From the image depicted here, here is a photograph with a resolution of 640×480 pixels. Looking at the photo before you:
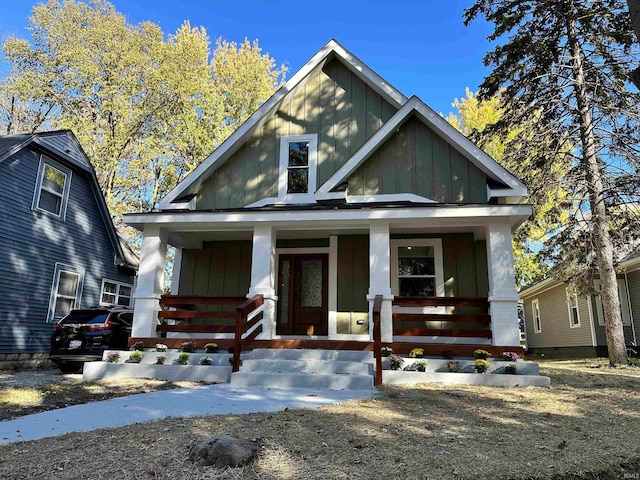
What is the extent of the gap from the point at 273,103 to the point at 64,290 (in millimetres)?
8404

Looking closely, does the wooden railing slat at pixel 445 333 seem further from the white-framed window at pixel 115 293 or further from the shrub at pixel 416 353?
the white-framed window at pixel 115 293

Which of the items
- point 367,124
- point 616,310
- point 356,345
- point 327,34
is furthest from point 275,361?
point 616,310

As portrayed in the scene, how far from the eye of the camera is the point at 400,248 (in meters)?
10.4

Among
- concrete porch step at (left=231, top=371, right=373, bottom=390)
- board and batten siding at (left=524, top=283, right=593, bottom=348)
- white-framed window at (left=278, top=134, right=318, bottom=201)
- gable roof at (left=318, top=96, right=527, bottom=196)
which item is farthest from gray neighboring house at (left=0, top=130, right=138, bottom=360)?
board and batten siding at (left=524, top=283, right=593, bottom=348)

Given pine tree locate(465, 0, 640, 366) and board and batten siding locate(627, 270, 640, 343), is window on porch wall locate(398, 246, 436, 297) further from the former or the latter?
board and batten siding locate(627, 270, 640, 343)

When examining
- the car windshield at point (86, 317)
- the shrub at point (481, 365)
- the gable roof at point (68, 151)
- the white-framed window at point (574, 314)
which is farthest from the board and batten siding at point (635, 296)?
the gable roof at point (68, 151)

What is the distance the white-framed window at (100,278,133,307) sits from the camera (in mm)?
A: 14983

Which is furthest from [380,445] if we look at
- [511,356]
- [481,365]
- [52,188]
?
[52,188]

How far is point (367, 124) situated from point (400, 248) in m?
3.33

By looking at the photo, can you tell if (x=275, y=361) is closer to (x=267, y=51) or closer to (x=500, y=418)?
(x=500, y=418)

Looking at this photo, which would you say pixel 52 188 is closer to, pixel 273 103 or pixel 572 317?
pixel 273 103

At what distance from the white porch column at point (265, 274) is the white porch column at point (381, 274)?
1.98 meters

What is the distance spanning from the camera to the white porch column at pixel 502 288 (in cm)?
806

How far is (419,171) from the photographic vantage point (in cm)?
1006
